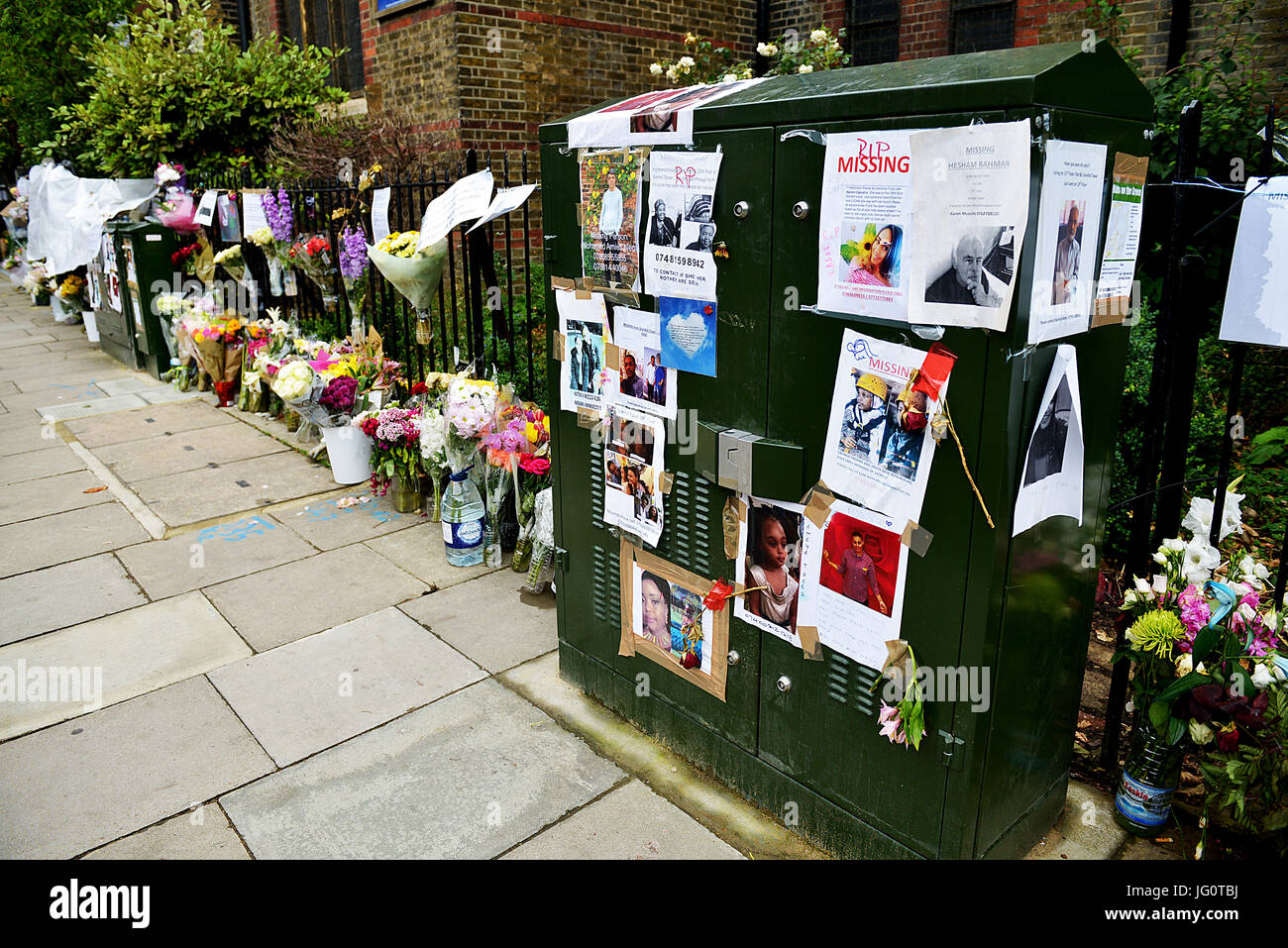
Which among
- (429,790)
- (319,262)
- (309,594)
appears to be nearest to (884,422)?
(429,790)

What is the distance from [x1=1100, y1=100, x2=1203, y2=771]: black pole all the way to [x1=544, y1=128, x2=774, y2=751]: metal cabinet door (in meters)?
1.26

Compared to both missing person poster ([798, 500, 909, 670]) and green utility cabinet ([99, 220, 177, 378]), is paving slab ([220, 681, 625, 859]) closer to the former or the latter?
missing person poster ([798, 500, 909, 670])

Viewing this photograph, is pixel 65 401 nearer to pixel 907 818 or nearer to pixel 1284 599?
pixel 907 818

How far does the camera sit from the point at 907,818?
2561 mm

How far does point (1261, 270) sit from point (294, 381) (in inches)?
217

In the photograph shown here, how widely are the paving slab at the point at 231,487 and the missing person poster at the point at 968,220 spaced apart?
5.06m

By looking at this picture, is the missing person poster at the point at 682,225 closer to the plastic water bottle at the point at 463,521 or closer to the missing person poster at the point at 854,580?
the missing person poster at the point at 854,580

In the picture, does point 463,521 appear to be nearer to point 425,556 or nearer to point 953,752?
point 425,556

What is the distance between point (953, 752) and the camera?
2.41m

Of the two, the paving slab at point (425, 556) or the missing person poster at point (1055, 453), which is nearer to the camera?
the missing person poster at point (1055, 453)

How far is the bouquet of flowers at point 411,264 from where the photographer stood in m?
5.30

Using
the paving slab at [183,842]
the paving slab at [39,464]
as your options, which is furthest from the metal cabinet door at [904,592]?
the paving slab at [39,464]

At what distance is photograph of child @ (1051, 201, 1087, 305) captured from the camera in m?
2.19

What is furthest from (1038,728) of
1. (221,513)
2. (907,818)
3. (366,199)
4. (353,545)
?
(366,199)
